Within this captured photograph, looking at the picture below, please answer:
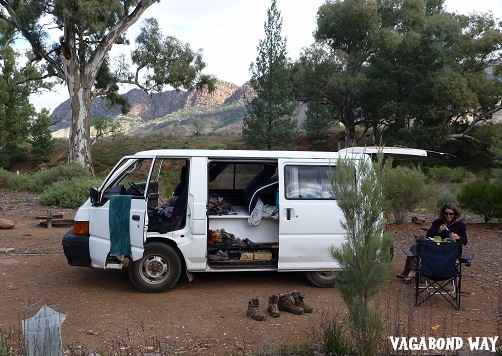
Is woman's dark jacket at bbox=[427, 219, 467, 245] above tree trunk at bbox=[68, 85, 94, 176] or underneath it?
underneath

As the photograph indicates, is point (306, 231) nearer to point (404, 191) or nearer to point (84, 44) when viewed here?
point (404, 191)

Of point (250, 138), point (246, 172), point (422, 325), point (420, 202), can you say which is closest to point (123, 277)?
point (246, 172)

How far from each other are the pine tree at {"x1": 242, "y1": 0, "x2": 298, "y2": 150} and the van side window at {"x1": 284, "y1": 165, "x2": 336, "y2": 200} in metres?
28.0

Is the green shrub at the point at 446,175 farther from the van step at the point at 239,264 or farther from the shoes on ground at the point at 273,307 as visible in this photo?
the shoes on ground at the point at 273,307

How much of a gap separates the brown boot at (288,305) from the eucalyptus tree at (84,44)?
20.9 m

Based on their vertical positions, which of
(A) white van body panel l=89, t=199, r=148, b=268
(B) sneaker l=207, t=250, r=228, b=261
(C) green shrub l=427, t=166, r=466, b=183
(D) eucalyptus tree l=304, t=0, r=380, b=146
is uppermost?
(D) eucalyptus tree l=304, t=0, r=380, b=146

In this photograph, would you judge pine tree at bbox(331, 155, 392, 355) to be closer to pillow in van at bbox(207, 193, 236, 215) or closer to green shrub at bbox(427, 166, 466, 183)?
pillow in van at bbox(207, 193, 236, 215)

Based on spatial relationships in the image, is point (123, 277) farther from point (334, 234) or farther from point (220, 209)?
point (334, 234)

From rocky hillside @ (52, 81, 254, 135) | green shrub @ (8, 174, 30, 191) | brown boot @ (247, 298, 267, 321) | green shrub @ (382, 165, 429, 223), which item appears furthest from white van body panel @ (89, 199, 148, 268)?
rocky hillside @ (52, 81, 254, 135)

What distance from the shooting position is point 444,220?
7.62m

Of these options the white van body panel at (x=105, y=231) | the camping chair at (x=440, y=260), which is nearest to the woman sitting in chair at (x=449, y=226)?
the camping chair at (x=440, y=260)

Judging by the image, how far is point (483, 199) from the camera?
44.1 ft

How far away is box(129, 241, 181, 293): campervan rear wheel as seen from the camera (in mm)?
7082

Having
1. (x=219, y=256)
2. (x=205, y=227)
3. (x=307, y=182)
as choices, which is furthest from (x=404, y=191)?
(x=205, y=227)
